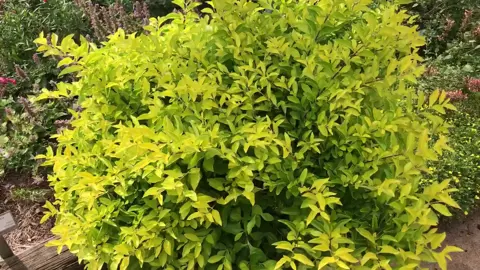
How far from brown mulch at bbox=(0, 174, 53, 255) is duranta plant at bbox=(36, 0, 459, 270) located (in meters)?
1.40

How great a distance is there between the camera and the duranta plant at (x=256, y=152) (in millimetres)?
1635

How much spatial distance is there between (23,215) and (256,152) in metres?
2.28

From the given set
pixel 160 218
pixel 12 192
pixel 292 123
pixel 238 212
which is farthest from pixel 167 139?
pixel 12 192

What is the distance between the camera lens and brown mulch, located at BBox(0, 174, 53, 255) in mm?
3162

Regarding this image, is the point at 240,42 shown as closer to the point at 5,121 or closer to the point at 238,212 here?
the point at 238,212

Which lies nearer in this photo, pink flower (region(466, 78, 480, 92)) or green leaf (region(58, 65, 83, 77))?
green leaf (region(58, 65, 83, 77))

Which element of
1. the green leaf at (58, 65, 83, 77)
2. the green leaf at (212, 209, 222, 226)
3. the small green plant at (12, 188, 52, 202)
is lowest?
the small green plant at (12, 188, 52, 202)

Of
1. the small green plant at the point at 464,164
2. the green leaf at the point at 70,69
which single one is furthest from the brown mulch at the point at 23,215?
the small green plant at the point at 464,164

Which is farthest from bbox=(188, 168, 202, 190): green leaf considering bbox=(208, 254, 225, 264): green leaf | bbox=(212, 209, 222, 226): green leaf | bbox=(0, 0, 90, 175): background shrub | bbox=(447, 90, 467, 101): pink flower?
bbox=(447, 90, 467, 101): pink flower

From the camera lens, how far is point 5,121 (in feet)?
11.8

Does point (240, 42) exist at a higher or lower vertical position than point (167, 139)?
higher

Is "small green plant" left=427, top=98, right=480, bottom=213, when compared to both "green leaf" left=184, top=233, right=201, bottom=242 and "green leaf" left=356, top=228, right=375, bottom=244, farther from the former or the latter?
"green leaf" left=184, top=233, right=201, bottom=242

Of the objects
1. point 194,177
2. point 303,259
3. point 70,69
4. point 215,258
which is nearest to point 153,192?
point 194,177

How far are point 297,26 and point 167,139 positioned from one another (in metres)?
0.72
